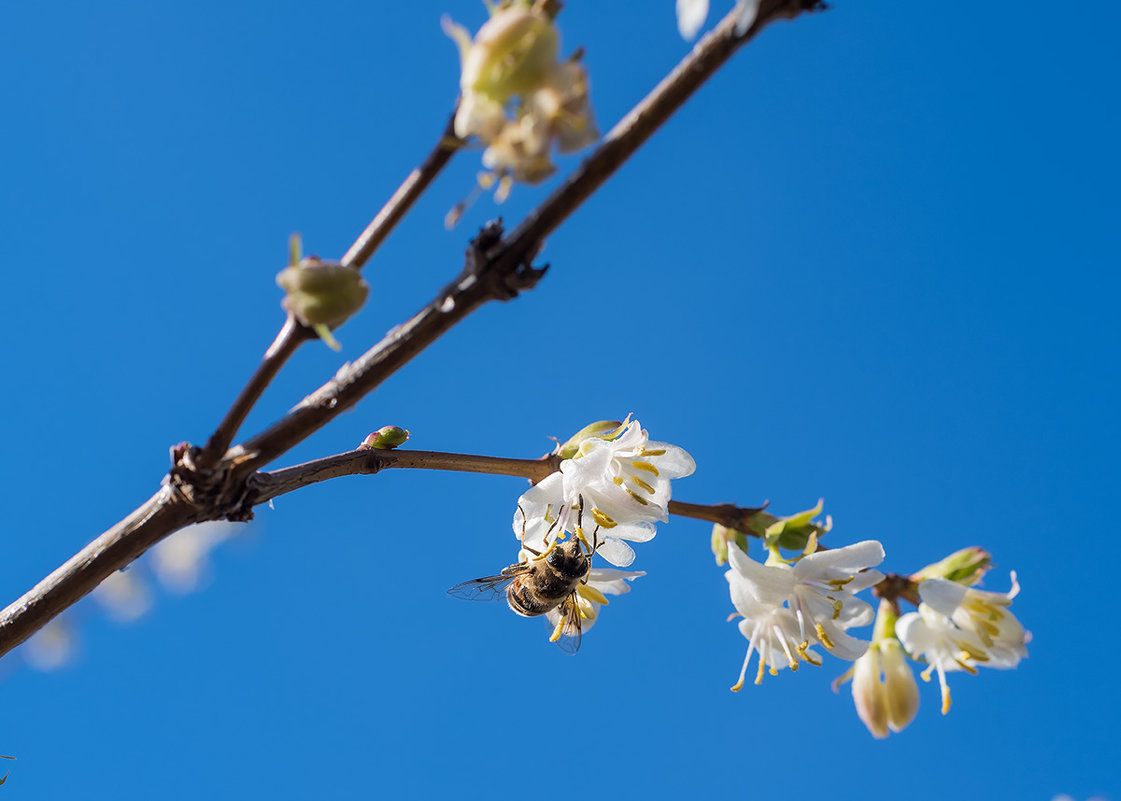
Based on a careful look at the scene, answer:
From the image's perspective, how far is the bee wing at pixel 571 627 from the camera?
2.33m

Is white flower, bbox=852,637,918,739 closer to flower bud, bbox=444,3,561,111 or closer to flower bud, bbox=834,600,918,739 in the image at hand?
flower bud, bbox=834,600,918,739

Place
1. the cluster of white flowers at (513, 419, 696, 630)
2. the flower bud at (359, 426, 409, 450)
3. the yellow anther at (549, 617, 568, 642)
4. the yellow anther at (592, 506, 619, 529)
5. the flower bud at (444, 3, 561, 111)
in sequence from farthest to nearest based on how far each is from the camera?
1. the yellow anther at (549, 617, 568, 642)
2. the yellow anther at (592, 506, 619, 529)
3. the cluster of white flowers at (513, 419, 696, 630)
4. the flower bud at (359, 426, 409, 450)
5. the flower bud at (444, 3, 561, 111)

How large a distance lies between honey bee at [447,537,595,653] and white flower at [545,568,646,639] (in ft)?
0.04

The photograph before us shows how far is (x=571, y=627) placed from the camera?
2377 mm

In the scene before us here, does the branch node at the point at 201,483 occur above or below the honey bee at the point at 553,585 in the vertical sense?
below

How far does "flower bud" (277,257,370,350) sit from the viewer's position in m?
1.10

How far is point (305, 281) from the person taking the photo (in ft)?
3.62

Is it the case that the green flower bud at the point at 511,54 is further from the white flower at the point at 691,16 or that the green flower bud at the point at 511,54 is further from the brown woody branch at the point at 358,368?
the white flower at the point at 691,16

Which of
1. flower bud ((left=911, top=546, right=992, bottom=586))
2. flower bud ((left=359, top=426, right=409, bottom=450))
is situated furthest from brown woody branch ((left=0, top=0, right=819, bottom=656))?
flower bud ((left=911, top=546, right=992, bottom=586))

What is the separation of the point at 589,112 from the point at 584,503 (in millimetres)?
1089

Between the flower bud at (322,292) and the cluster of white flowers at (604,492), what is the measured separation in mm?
820

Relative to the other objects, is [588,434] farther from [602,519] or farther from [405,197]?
[405,197]

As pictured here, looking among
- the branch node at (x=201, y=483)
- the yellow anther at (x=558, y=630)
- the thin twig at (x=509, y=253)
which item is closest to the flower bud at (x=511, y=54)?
the thin twig at (x=509, y=253)

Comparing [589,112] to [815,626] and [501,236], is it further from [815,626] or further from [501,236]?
Answer: [815,626]
